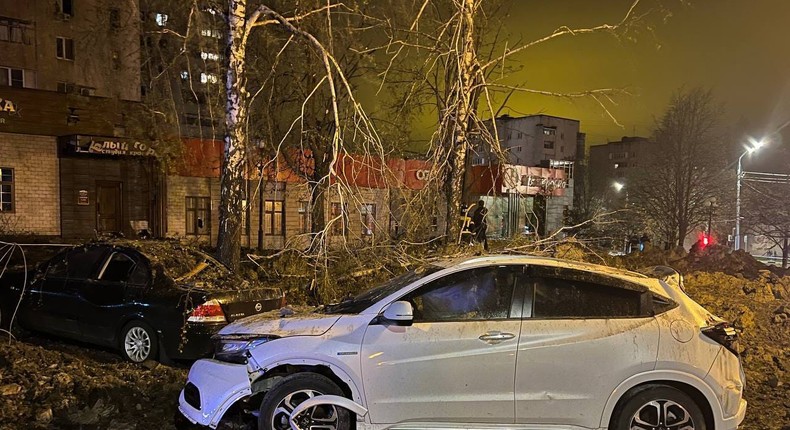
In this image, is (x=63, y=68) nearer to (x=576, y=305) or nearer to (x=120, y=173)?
(x=120, y=173)

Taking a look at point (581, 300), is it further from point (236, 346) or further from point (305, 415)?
point (236, 346)

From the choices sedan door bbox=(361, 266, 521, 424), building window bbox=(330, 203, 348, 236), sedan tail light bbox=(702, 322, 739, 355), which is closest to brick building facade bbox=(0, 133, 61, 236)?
building window bbox=(330, 203, 348, 236)

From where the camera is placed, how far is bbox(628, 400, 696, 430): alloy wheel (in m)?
4.02

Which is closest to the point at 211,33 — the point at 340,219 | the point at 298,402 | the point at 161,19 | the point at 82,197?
the point at 161,19

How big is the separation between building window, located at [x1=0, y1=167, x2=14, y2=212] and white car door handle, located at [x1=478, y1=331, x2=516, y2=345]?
20.1m

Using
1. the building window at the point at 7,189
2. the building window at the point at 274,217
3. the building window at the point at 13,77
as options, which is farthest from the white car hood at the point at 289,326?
the building window at the point at 13,77

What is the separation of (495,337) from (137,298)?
14.7 feet

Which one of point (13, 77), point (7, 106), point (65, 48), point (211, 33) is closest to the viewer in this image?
point (211, 33)

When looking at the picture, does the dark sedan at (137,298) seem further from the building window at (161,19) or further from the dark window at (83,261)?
the building window at (161,19)

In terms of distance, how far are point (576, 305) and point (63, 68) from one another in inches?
1135

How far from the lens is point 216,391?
13.7 feet

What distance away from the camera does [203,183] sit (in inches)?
870

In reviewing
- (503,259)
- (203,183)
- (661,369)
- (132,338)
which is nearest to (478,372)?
(503,259)

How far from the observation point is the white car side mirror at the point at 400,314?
A: 3984 millimetres
